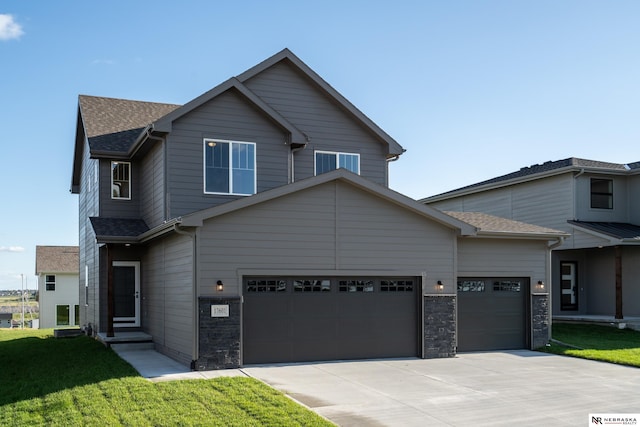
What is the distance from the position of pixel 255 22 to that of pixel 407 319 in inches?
328

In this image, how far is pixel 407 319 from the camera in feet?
52.4

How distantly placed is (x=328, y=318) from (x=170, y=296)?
3941 mm

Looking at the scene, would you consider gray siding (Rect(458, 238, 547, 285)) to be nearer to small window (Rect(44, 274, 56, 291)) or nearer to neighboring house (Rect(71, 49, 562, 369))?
neighboring house (Rect(71, 49, 562, 369))

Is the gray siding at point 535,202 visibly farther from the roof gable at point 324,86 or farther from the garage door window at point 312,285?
the garage door window at point 312,285

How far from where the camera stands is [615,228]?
24.1 metres

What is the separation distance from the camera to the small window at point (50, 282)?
45.4 meters

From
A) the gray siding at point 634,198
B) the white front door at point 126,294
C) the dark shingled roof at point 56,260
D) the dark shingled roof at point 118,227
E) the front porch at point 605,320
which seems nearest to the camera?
the dark shingled roof at point 118,227

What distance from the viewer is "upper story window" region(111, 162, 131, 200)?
66.2ft

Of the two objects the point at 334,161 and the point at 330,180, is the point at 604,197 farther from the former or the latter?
the point at 330,180

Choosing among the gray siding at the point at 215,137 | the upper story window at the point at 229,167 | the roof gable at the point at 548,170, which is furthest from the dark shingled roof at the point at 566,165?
the upper story window at the point at 229,167

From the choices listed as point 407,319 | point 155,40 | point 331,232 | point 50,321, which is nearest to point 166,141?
point 155,40

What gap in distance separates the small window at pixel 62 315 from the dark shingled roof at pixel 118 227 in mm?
28826

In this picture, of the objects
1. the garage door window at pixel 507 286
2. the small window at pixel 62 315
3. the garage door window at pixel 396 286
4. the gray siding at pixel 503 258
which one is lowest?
the small window at pixel 62 315

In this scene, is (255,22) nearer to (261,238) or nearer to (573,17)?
(261,238)
